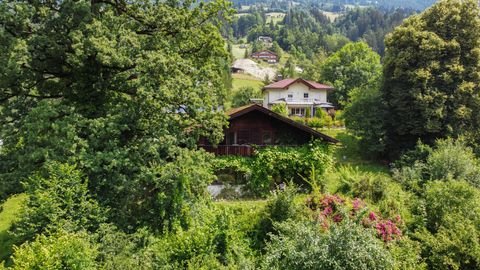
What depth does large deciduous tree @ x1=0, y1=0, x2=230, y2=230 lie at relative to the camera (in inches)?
541

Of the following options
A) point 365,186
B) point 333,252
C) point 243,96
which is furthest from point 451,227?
point 243,96

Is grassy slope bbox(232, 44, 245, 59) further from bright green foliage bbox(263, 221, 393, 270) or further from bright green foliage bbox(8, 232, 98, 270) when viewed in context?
bright green foliage bbox(8, 232, 98, 270)

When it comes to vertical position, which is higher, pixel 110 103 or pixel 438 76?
pixel 438 76

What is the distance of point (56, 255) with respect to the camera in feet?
33.6

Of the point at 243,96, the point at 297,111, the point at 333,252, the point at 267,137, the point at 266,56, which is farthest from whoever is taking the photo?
the point at 266,56

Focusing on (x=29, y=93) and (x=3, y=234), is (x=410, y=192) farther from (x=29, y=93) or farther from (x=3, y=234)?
(x=3, y=234)

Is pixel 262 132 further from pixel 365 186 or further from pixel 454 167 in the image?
pixel 454 167

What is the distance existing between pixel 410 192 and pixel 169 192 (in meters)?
13.1

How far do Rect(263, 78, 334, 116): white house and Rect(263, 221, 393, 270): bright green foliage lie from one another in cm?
4074

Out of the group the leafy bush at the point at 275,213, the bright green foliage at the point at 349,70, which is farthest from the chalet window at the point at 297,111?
the leafy bush at the point at 275,213

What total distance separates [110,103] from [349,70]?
4688 centimetres

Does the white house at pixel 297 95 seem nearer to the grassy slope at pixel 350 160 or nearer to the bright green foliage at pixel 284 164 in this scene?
the grassy slope at pixel 350 160

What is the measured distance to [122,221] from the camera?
14.3 metres

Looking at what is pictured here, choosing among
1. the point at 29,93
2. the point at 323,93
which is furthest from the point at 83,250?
the point at 323,93
